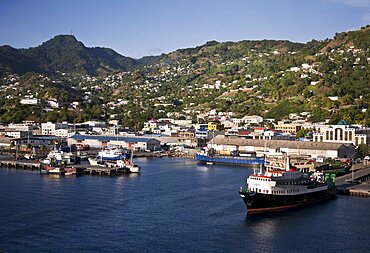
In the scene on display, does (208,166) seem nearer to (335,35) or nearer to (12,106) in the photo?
(12,106)

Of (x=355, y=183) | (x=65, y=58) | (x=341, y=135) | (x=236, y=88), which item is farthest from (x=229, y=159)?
(x=65, y=58)

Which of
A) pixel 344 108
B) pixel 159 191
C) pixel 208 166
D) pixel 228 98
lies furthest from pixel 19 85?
pixel 159 191

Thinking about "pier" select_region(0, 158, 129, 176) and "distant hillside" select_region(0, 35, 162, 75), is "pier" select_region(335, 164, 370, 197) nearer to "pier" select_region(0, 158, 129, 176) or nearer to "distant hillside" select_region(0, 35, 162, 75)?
"pier" select_region(0, 158, 129, 176)

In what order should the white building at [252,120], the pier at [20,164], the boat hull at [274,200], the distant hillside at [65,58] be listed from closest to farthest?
the boat hull at [274,200]
the pier at [20,164]
the white building at [252,120]
the distant hillside at [65,58]

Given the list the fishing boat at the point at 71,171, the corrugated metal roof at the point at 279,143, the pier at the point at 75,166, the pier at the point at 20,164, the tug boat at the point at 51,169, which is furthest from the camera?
the corrugated metal roof at the point at 279,143

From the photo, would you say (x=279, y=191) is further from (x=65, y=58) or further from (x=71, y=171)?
(x=65, y=58)

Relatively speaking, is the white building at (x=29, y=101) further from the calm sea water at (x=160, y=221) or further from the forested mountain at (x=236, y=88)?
the calm sea water at (x=160, y=221)

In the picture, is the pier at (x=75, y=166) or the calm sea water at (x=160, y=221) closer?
the calm sea water at (x=160, y=221)

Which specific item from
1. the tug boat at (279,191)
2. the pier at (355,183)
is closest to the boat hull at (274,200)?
the tug boat at (279,191)

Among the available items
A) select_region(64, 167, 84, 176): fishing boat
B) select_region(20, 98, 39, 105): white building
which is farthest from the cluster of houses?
select_region(64, 167, 84, 176): fishing boat
